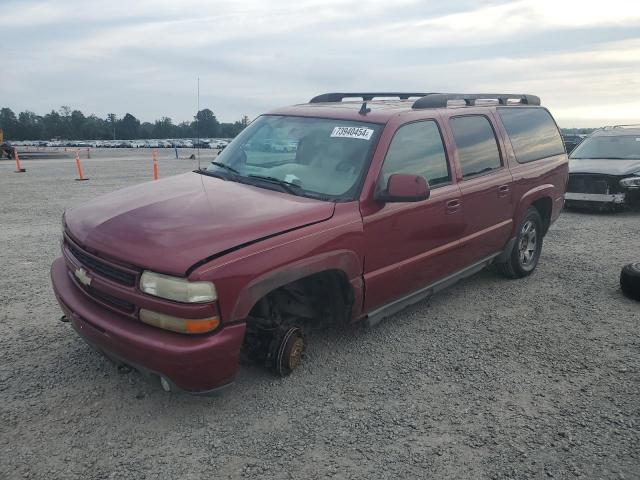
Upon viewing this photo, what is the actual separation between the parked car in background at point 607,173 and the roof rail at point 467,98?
4.13 metres

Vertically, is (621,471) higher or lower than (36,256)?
lower

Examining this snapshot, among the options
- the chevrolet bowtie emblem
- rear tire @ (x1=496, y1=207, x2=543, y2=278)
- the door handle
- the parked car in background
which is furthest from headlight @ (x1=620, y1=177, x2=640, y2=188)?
the chevrolet bowtie emblem

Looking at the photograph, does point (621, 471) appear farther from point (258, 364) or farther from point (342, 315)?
point (258, 364)

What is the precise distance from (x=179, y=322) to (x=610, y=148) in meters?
10.4

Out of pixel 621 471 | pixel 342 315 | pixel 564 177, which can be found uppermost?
pixel 564 177

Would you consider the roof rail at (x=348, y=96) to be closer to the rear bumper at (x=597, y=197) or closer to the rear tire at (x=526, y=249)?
the rear tire at (x=526, y=249)

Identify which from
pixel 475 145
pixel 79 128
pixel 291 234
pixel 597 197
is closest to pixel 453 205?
pixel 475 145

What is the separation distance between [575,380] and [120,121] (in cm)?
11384

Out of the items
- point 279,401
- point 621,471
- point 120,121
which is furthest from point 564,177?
point 120,121

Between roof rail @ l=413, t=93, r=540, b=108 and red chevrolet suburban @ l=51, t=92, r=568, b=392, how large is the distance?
2cm

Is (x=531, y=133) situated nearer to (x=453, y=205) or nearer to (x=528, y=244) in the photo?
(x=528, y=244)

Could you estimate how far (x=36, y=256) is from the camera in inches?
242

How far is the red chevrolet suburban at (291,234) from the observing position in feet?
8.70

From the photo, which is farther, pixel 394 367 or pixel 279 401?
pixel 394 367
